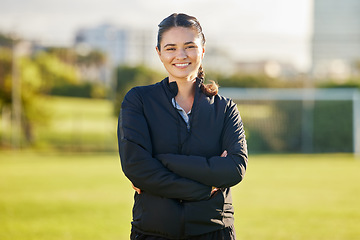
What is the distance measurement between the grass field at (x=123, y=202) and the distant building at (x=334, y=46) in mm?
7970

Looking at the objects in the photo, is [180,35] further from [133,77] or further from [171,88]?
[133,77]

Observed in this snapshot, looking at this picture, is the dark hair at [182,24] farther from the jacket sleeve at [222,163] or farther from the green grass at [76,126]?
the green grass at [76,126]

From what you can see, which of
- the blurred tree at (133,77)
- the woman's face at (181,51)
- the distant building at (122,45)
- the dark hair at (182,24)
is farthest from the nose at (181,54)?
the distant building at (122,45)

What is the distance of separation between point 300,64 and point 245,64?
2.15 m

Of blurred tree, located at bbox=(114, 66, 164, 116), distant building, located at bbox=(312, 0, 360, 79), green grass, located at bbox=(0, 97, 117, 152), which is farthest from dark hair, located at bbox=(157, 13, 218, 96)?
distant building, located at bbox=(312, 0, 360, 79)

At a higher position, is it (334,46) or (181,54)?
(334,46)

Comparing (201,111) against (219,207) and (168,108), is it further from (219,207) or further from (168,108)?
(219,207)

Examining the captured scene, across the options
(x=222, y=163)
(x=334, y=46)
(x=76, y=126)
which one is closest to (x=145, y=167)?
(x=222, y=163)

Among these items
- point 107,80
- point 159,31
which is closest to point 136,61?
point 107,80

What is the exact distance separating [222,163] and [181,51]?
548 millimetres

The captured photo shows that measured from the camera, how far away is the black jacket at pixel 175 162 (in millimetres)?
2578

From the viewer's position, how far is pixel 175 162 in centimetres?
260

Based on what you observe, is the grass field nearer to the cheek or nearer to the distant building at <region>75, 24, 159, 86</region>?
the cheek

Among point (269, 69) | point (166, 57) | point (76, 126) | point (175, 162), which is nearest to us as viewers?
point (175, 162)
